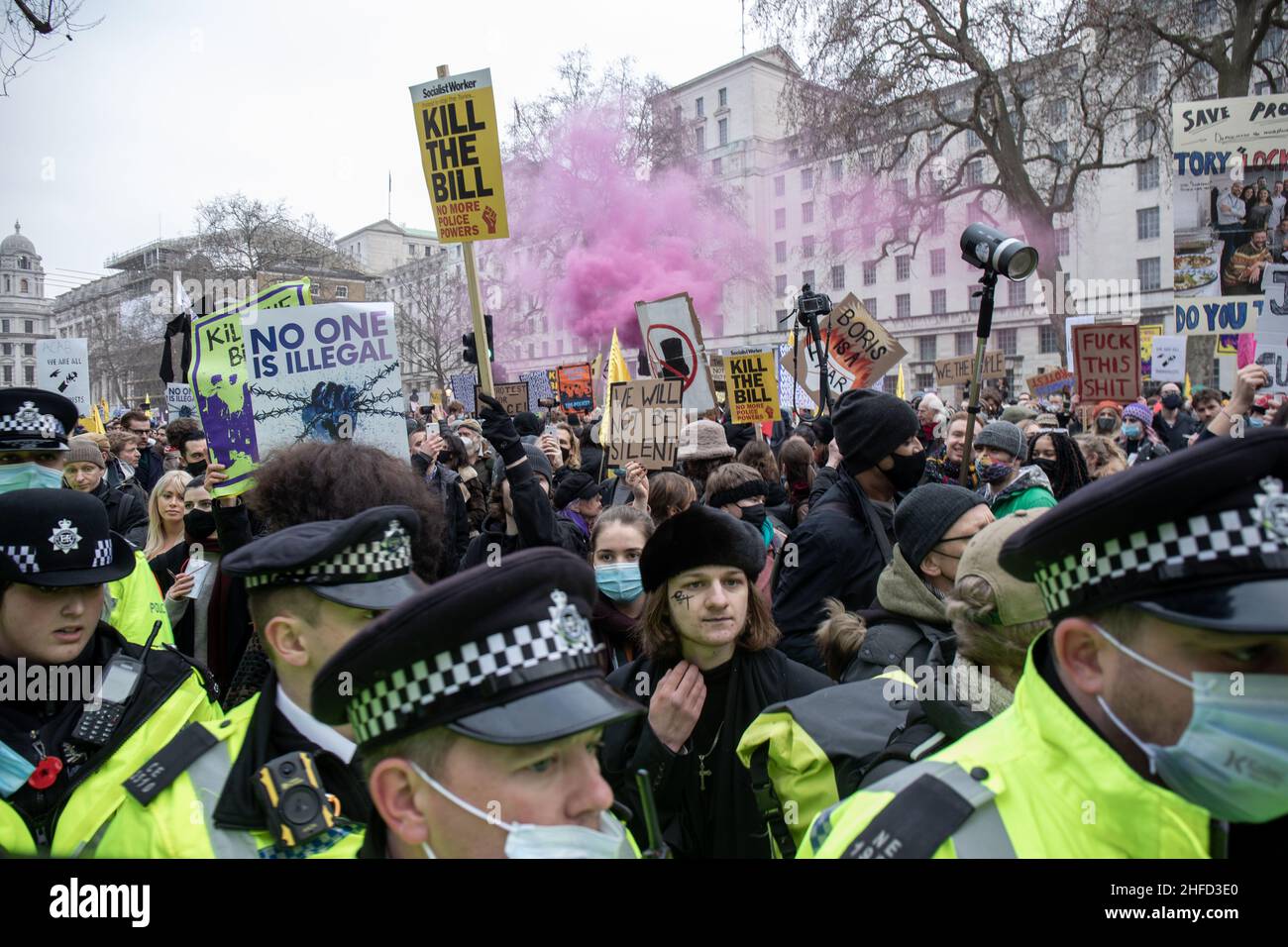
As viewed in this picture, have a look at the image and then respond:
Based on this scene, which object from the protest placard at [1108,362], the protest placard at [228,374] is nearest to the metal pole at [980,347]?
the protest placard at [228,374]

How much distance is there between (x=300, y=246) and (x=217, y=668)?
131 feet

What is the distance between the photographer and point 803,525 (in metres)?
4.00

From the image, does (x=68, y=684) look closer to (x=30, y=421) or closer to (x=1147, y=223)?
(x=30, y=421)

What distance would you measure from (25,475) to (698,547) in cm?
289

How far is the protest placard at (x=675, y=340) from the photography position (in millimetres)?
6829

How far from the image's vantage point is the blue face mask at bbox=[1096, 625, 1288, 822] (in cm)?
125

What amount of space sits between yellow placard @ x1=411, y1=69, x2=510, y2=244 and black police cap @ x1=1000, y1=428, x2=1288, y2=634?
3602 mm

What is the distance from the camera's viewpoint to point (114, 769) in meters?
2.29

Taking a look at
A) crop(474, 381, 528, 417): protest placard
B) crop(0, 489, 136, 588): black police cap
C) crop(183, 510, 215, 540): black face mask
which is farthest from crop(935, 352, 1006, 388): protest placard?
crop(0, 489, 136, 588): black police cap

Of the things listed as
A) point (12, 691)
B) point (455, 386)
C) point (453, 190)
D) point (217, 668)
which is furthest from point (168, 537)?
point (455, 386)

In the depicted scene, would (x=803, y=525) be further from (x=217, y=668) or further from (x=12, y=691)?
(x=12, y=691)

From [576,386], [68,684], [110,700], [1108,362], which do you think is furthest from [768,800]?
[576,386]

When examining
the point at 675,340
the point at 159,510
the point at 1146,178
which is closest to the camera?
the point at 159,510

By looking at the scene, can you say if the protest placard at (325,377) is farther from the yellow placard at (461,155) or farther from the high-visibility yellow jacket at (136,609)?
the high-visibility yellow jacket at (136,609)
